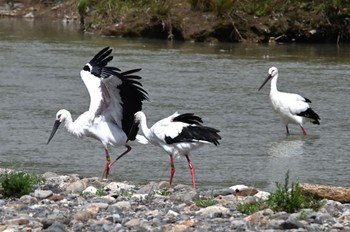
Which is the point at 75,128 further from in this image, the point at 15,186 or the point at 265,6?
the point at 265,6

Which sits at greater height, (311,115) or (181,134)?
(181,134)

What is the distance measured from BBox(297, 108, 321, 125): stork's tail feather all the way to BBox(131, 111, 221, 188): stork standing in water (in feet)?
13.2

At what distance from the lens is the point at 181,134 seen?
9.28m

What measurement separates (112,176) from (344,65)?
35.5ft

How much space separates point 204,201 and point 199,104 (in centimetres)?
784

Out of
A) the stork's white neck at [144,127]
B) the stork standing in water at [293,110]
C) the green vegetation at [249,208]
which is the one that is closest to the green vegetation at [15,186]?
the green vegetation at [249,208]

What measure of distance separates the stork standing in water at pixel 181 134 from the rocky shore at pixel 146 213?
97 centimetres

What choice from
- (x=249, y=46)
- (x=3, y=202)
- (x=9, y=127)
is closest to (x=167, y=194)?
(x=3, y=202)

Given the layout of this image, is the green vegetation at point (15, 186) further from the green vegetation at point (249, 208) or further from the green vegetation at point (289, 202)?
the green vegetation at point (289, 202)

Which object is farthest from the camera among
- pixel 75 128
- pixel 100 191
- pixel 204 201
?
pixel 75 128

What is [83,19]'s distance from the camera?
27.9 m

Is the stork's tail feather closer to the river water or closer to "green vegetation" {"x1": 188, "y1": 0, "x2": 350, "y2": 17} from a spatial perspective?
the river water

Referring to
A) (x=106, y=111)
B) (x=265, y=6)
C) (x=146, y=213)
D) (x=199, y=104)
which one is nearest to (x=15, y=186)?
(x=146, y=213)

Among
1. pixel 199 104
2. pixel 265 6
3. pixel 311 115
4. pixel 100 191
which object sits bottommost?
pixel 199 104
